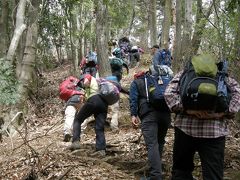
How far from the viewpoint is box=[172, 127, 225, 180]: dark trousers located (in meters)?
4.24

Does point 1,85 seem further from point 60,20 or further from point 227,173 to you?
point 60,20

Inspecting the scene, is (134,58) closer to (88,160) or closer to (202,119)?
(88,160)

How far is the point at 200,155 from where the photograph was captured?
437 centimetres

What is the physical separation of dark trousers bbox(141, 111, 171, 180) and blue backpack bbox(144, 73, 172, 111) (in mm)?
129

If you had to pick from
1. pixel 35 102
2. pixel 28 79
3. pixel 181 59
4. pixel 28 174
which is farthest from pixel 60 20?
pixel 28 174

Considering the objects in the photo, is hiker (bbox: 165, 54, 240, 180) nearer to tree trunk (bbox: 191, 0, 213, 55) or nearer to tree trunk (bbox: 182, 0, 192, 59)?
tree trunk (bbox: 182, 0, 192, 59)

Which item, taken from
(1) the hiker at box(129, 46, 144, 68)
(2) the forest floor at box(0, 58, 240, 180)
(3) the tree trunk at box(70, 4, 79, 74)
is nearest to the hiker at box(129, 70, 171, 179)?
(2) the forest floor at box(0, 58, 240, 180)

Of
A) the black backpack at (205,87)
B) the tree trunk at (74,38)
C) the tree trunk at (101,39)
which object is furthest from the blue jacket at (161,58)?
the black backpack at (205,87)

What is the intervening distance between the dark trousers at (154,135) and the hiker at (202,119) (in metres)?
1.06

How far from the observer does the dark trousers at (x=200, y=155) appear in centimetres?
Answer: 424

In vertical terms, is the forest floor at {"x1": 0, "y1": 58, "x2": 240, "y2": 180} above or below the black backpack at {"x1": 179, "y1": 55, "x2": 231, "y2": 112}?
below

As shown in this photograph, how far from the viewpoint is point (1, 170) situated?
21.6ft

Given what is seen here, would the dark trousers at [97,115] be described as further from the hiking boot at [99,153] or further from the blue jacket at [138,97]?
the blue jacket at [138,97]

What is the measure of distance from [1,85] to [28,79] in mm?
5170
